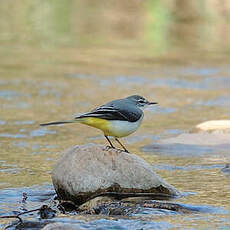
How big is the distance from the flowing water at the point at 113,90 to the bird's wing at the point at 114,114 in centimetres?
90

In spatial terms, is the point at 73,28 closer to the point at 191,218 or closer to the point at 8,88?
the point at 8,88

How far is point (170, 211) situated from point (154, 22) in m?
16.3

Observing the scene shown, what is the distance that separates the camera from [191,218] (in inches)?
277

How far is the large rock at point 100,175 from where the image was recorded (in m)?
7.41

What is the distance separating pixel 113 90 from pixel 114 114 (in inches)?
270

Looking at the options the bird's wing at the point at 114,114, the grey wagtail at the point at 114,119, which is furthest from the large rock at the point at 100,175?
the bird's wing at the point at 114,114

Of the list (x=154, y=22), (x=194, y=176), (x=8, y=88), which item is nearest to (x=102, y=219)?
(x=194, y=176)

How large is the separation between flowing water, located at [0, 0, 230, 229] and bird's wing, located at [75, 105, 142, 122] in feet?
2.96

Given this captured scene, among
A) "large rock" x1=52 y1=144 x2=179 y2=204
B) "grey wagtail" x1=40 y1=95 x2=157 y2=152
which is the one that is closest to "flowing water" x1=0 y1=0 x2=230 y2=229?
"large rock" x1=52 y1=144 x2=179 y2=204

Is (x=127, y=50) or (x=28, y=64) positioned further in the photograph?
(x=127, y=50)

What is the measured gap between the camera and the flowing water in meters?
8.00

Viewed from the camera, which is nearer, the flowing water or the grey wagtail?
the grey wagtail

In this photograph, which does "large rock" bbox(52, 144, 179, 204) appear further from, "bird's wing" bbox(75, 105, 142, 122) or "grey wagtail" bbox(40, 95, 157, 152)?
"bird's wing" bbox(75, 105, 142, 122)

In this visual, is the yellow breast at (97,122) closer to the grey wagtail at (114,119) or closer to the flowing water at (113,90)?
the grey wagtail at (114,119)
